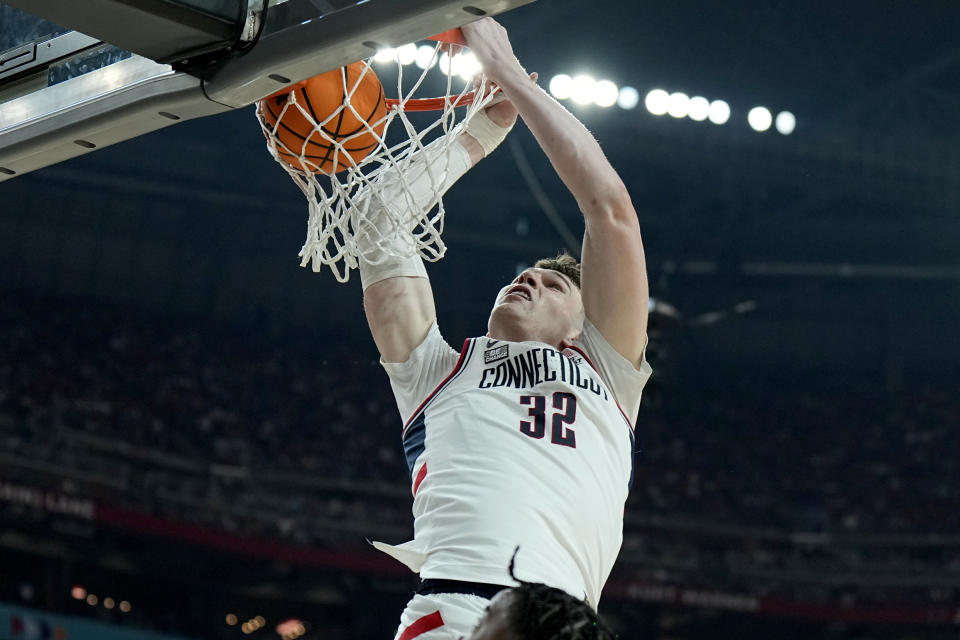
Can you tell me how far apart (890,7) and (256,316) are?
1127 centimetres

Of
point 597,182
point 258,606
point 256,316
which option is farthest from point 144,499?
point 597,182

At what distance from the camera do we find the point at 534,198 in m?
18.6

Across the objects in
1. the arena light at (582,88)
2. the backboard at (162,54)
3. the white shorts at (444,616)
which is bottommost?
the white shorts at (444,616)

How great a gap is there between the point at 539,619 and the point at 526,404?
1047mm

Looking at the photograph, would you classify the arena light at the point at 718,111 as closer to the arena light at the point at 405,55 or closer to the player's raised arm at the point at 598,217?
the arena light at the point at 405,55

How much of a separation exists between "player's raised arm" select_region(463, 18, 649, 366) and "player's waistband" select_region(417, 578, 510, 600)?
685 millimetres

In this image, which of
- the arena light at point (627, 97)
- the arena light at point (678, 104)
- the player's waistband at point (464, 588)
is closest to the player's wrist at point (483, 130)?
the player's waistband at point (464, 588)

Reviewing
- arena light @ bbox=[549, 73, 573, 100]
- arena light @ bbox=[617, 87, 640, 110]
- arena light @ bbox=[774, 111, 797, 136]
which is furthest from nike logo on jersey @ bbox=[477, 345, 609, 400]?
arena light @ bbox=[774, 111, 797, 136]

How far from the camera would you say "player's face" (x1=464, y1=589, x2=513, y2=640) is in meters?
1.35

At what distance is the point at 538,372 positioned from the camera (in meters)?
2.43

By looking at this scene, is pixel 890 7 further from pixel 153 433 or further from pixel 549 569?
pixel 549 569

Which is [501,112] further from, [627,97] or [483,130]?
[627,97]

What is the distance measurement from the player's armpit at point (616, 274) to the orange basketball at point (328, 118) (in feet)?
1.97

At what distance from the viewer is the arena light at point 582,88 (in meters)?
13.5
